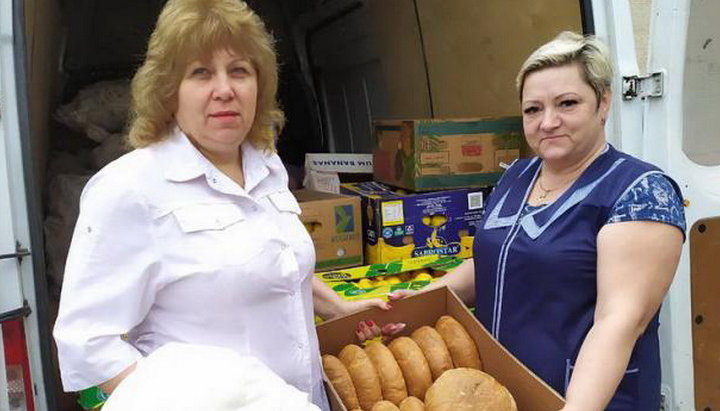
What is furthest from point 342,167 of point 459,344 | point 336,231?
point 459,344

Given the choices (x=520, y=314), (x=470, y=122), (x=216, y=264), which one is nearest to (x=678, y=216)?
(x=520, y=314)

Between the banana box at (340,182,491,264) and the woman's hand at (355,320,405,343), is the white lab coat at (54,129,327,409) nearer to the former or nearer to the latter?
the woman's hand at (355,320,405,343)

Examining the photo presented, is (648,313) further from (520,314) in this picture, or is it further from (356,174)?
(356,174)

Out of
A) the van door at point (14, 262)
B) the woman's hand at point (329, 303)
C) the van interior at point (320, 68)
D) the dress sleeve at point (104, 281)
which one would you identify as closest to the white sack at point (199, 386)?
the dress sleeve at point (104, 281)

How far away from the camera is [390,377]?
63.5 inches

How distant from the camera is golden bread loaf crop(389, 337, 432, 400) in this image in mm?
1630

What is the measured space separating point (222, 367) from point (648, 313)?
973 millimetres

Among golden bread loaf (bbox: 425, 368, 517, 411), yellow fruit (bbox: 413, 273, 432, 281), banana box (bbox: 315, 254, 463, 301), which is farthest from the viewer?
yellow fruit (bbox: 413, 273, 432, 281)

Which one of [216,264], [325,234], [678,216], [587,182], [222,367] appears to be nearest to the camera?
[222,367]

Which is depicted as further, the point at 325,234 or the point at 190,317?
the point at 325,234

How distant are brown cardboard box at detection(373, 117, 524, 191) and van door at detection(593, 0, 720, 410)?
0.87 meters

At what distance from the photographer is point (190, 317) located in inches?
55.4

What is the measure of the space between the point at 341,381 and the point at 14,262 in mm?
801

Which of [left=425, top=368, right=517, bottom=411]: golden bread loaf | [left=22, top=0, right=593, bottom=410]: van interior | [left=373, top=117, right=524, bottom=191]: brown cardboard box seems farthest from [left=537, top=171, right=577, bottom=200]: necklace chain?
[left=373, top=117, right=524, bottom=191]: brown cardboard box
